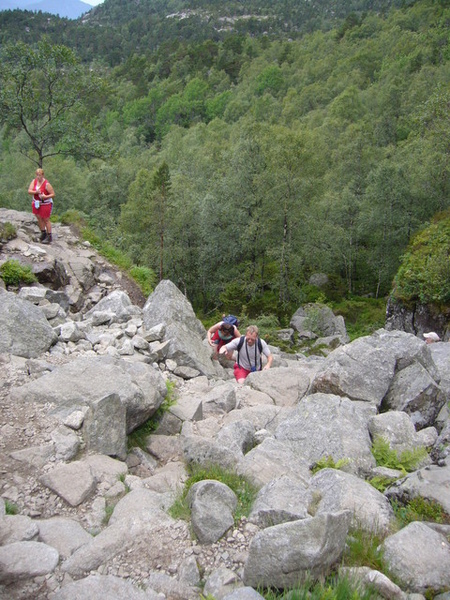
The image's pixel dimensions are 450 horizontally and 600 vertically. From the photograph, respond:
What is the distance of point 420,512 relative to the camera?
5582 millimetres

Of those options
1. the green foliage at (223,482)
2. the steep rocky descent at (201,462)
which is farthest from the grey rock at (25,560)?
the green foliage at (223,482)

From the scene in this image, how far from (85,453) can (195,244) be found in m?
35.4

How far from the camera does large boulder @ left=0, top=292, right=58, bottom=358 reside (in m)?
8.95

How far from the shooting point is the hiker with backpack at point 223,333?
471 inches

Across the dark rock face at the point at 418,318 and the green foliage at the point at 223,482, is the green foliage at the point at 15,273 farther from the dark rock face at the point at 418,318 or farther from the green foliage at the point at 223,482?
the dark rock face at the point at 418,318

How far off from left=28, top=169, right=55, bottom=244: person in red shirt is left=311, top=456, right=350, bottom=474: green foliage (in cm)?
1219

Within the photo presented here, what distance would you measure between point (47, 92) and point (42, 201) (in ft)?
30.1

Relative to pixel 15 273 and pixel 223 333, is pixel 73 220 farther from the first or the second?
pixel 223 333

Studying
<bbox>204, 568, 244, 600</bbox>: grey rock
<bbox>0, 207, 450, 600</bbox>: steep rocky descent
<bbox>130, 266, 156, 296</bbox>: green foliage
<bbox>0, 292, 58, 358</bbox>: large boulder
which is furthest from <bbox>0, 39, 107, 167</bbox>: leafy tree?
<bbox>204, 568, 244, 600</bbox>: grey rock

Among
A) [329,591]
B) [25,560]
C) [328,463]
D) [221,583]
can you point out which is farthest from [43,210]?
[329,591]

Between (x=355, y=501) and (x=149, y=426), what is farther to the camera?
(x=149, y=426)

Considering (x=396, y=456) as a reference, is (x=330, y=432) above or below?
above

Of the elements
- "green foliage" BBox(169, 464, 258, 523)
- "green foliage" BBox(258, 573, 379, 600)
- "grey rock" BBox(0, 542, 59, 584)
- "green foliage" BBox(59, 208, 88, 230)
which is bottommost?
"green foliage" BBox(169, 464, 258, 523)

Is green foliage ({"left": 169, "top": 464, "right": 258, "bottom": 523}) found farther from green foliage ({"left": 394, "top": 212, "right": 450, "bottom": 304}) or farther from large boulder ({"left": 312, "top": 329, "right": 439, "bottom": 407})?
green foliage ({"left": 394, "top": 212, "right": 450, "bottom": 304})
